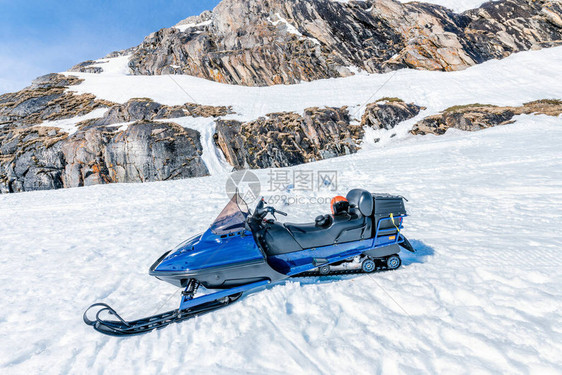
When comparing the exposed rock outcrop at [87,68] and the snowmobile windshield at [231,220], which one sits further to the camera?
the exposed rock outcrop at [87,68]

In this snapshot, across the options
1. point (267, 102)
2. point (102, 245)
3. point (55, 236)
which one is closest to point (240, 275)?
point (102, 245)

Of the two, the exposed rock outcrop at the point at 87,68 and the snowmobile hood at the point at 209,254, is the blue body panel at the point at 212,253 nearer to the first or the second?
the snowmobile hood at the point at 209,254

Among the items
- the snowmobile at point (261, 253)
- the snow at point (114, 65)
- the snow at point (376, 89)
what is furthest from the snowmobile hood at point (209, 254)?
the snow at point (114, 65)

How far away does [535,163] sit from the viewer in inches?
368

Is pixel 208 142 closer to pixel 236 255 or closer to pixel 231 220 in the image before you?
pixel 231 220

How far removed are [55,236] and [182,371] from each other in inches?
241

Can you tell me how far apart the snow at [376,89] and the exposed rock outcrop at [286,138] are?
5.54 feet

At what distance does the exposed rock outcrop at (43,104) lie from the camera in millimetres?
24766

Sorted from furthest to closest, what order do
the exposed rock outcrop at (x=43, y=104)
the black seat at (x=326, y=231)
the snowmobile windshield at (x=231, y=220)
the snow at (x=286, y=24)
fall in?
the snow at (x=286, y=24) < the exposed rock outcrop at (x=43, y=104) < the black seat at (x=326, y=231) < the snowmobile windshield at (x=231, y=220)

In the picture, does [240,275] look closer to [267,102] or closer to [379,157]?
[379,157]

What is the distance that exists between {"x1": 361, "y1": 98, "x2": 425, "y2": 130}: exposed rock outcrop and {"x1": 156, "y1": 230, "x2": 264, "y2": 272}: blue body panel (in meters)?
20.9

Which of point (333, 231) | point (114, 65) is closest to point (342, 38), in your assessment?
point (114, 65)

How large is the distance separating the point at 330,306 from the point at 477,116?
2173cm

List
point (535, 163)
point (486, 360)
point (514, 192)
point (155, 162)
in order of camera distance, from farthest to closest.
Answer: point (155, 162)
point (535, 163)
point (514, 192)
point (486, 360)
